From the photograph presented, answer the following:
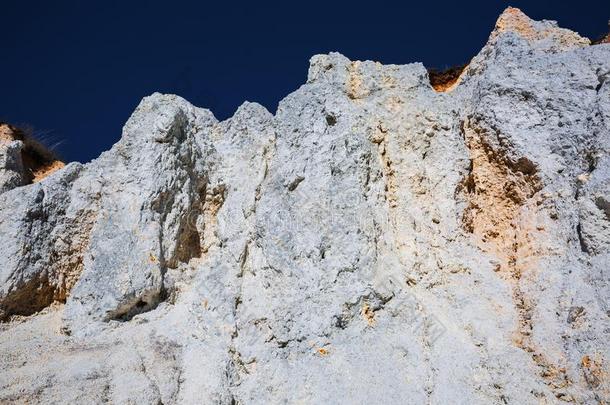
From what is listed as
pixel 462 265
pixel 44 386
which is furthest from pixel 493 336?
pixel 44 386

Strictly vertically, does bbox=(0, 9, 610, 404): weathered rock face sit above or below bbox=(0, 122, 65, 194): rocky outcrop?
below

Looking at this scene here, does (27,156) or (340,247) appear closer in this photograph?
(340,247)

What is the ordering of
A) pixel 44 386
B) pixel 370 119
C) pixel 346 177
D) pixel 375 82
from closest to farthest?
pixel 44 386 → pixel 346 177 → pixel 370 119 → pixel 375 82

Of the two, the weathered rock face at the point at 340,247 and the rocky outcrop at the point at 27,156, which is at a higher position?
the rocky outcrop at the point at 27,156

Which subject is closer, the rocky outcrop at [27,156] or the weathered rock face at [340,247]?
the weathered rock face at [340,247]

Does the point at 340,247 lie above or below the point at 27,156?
below

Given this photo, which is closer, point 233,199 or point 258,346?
point 258,346

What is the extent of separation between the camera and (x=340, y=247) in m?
6.35

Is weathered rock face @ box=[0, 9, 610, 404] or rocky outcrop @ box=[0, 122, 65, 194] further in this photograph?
rocky outcrop @ box=[0, 122, 65, 194]

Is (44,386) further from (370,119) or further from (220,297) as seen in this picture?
(370,119)

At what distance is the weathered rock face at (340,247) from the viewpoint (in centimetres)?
538

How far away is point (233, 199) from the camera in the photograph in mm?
7879

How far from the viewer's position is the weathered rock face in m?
5.38

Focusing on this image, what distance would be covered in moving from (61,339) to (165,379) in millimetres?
1803
